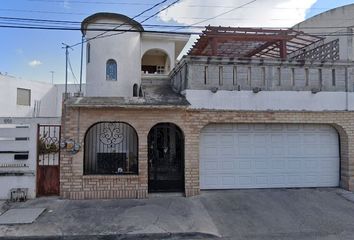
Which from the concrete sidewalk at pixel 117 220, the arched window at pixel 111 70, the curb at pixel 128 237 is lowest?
the curb at pixel 128 237

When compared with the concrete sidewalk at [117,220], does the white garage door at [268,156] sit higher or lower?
higher

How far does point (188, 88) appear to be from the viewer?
→ 8695 mm

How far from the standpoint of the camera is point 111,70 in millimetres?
13797

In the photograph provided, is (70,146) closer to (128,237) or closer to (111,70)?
(128,237)

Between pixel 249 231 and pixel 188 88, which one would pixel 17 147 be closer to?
pixel 188 88

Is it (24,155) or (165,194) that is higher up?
(24,155)

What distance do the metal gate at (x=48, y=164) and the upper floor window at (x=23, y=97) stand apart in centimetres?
2190

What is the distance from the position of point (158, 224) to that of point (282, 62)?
5.95 metres

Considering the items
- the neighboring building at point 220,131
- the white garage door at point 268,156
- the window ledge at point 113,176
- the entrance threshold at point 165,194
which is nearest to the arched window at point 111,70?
the neighboring building at point 220,131

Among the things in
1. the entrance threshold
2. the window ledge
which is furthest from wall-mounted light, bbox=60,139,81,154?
the entrance threshold

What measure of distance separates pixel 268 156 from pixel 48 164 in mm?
6517

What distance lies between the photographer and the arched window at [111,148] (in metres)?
8.78

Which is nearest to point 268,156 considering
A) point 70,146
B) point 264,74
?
point 264,74

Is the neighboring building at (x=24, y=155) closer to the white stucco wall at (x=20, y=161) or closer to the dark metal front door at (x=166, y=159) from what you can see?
the white stucco wall at (x=20, y=161)
